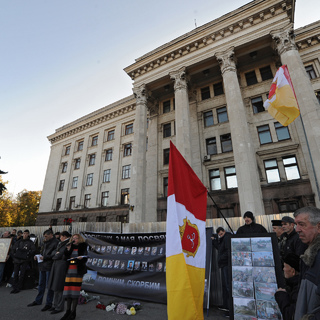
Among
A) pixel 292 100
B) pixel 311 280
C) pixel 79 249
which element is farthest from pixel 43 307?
pixel 292 100

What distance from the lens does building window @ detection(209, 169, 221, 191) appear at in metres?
18.0

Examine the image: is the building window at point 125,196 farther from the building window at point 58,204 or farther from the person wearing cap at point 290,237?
the person wearing cap at point 290,237

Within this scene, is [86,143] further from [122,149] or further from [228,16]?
[228,16]

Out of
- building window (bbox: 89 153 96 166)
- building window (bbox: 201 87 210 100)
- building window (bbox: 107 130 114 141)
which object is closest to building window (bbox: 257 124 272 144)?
building window (bbox: 201 87 210 100)

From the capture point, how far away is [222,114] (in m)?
20.0

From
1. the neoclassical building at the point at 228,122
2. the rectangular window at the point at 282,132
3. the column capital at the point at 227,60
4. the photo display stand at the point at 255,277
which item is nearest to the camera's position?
the photo display stand at the point at 255,277

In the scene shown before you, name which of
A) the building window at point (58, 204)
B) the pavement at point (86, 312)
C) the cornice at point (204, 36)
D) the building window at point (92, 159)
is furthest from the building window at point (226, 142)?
the building window at point (58, 204)

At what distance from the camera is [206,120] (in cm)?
2075

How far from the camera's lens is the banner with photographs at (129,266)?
21.7ft

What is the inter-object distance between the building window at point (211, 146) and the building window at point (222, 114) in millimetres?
2181

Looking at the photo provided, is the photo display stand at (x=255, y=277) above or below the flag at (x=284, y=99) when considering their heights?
below

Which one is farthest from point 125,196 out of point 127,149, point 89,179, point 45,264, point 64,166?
point 45,264

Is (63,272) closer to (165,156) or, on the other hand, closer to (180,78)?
(165,156)

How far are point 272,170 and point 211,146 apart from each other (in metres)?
5.76
